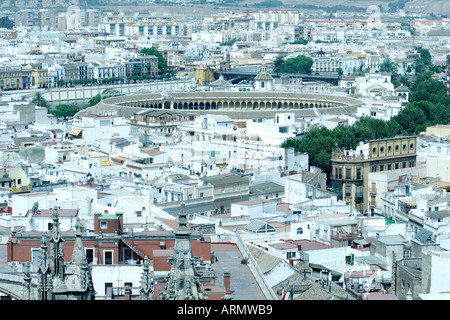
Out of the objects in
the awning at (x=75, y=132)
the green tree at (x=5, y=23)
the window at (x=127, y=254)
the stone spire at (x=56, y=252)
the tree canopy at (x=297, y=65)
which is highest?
the stone spire at (x=56, y=252)

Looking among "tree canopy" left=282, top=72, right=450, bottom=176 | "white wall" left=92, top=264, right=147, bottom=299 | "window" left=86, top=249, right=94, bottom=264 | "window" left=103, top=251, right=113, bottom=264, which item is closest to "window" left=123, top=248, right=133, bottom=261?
"window" left=103, top=251, right=113, bottom=264

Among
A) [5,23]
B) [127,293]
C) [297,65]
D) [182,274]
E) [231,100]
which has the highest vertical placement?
[182,274]

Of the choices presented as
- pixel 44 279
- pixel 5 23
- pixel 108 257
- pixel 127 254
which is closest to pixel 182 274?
pixel 44 279

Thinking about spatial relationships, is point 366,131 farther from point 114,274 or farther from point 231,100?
point 114,274

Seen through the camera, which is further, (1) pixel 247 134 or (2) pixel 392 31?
(2) pixel 392 31

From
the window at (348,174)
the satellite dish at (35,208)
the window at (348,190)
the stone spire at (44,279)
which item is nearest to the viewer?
the stone spire at (44,279)

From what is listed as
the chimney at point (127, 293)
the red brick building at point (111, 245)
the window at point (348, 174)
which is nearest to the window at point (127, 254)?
the red brick building at point (111, 245)

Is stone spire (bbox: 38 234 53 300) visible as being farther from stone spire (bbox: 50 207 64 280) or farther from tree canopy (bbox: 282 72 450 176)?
tree canopy (bbox: 282 72 450 176)

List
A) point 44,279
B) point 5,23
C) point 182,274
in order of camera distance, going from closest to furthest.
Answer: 1. point 182,274
2. point 44,279
3. point 5,23

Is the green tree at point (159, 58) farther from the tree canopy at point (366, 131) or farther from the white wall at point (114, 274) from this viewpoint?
the white wall at point (114, 274)

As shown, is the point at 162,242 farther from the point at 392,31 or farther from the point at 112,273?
the point at 392,31
